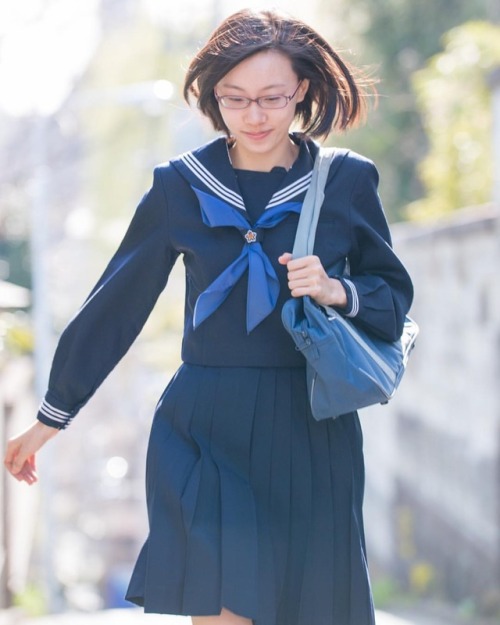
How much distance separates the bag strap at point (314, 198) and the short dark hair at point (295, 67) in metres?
0.09

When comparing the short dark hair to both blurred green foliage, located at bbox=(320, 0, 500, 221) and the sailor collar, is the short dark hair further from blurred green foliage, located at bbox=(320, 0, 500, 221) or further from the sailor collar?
blurred green foliage, located at bbox=(320, 0, 500, 221)

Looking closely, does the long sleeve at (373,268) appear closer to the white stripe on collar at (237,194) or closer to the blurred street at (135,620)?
the white stripe on collar at (237,194)

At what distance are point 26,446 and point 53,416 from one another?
0.37 feet

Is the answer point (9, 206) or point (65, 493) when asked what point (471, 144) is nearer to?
point (9, 206)

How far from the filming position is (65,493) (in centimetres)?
2866

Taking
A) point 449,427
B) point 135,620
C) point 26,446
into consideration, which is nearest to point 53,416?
point 26,446

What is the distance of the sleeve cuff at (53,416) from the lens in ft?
11.0

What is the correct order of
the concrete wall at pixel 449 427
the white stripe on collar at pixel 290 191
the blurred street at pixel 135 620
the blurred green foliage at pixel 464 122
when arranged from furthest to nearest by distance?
1. the blurred green foliage at pixel 464 122
2. the concrete wall at pixel 449 427
3. the blurred street at pixel 135 620
4. the white stripe on collar at pixel 290 191

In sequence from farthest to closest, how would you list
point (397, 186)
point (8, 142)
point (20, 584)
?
point (8, 142) < point (397, 186) < point (20, 584)

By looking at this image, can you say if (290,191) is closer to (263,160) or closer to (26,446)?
(263,160)

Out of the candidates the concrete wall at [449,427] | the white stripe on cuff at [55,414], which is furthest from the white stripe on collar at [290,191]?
the concrete wall at [449,427]

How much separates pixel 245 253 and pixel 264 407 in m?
0.36

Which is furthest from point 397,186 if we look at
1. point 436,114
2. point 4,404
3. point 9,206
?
point 9,206

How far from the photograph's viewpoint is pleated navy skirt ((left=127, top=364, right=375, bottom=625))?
9.96 feet
